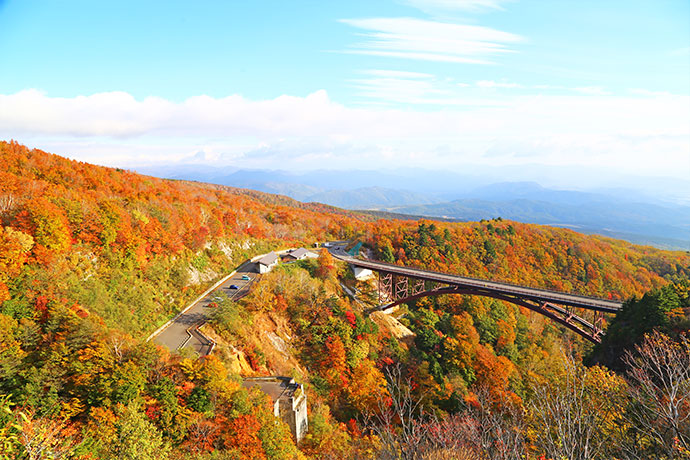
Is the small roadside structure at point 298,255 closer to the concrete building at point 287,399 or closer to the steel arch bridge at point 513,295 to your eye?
the steel arch bridge at point 513,295

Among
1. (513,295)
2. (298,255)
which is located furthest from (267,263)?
(513,295)

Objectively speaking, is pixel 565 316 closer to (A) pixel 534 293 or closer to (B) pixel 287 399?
(A) pixel 534 293

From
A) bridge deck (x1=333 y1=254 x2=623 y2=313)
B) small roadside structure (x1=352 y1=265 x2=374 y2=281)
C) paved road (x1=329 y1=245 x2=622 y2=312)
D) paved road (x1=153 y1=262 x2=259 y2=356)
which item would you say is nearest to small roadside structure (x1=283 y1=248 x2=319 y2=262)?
small roadside structure (x1=352 y1=265 x2=374 y2=281)

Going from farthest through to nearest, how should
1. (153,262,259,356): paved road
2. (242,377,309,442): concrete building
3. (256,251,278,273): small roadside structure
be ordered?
(256,251,278,273): small roadside structure, (153,262,259,356): paved road, (242,377,309,442): concrete building

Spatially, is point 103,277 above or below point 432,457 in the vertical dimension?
above

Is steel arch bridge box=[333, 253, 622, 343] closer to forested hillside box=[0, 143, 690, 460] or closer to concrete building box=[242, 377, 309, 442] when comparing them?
forested hillside box=[0, 143, 690, 460]

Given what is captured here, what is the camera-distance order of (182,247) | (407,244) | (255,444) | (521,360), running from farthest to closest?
(407,244) → (521,360) → (182,247) → (255,444)

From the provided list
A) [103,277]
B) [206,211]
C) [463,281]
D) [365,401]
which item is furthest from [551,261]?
[103,277]

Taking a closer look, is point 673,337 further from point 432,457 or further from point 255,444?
point 255,444
